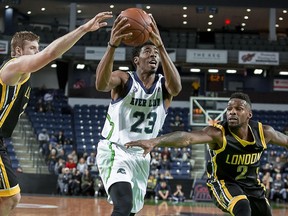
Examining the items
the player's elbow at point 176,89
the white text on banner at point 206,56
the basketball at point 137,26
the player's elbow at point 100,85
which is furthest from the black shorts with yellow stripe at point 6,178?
the white text on banner at point 206,56

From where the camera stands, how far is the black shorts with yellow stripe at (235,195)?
659cm

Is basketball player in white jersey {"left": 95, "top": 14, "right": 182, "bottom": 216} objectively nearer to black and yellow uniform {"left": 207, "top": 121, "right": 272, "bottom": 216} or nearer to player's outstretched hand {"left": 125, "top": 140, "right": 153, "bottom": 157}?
player's outstretched hand {"left": 125, "top": 140, "right": 153, "bottom": 157}

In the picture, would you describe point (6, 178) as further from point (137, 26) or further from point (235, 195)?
point (235, 195)

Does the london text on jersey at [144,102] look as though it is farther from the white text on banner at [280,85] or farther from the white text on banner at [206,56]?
the white text on banner at [280,85]

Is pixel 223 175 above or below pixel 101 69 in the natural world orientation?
below

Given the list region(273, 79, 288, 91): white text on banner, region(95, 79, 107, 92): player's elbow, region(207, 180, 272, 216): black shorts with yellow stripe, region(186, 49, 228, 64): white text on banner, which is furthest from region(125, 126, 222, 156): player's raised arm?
region(273, 79, 288, 91): white text on banner

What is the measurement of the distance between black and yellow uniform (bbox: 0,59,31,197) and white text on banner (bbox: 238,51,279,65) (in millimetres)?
25678

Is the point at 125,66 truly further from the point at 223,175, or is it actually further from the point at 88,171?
the point at 223,175

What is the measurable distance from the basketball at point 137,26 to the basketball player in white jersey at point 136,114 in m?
0.08

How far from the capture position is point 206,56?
30406 millimetres

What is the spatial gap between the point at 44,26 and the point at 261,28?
13.0m

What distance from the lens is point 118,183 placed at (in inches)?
231

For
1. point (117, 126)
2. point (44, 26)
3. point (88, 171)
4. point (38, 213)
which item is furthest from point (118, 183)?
point (44, 26)

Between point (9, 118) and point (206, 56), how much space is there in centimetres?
2501
